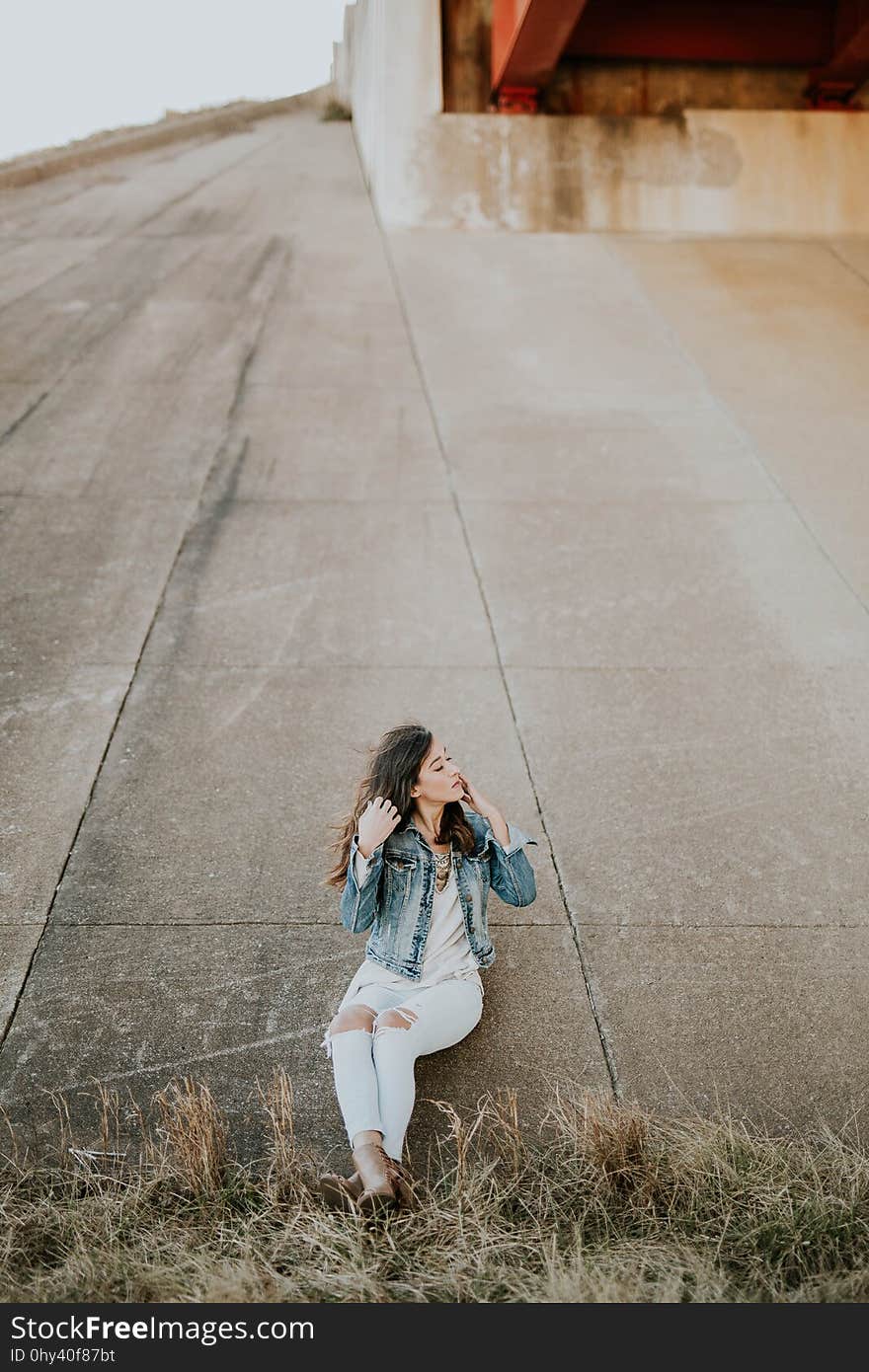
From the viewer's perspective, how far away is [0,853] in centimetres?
495

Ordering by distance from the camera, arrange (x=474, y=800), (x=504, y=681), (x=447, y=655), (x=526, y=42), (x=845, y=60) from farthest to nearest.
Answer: (x=845, y=60) → (x=526, y=42) → (x=447, y=655) → (x=504, y=681) → (x=474, y=800)

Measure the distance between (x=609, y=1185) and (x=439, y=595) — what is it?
4.38m

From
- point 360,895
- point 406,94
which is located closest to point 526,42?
point 406,94

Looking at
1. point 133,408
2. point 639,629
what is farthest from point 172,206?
point 639,629

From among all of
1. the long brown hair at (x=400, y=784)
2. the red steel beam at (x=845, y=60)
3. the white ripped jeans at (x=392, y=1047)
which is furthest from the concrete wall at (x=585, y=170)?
the white ripped jeans at (x=392, y=1047)

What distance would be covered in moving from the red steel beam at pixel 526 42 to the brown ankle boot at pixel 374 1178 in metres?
11.6

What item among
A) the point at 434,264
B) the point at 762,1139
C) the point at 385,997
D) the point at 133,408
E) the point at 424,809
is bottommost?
the point at 762,1139

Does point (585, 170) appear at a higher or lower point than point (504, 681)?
higher

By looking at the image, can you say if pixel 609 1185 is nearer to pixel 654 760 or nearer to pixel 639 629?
pixel 654 760

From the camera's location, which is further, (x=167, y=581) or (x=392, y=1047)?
(x=167, y=581)

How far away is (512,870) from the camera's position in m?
4.03

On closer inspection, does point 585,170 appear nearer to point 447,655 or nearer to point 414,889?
point 447,655

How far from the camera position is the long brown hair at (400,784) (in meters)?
3.87

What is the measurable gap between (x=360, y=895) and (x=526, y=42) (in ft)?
38.4
